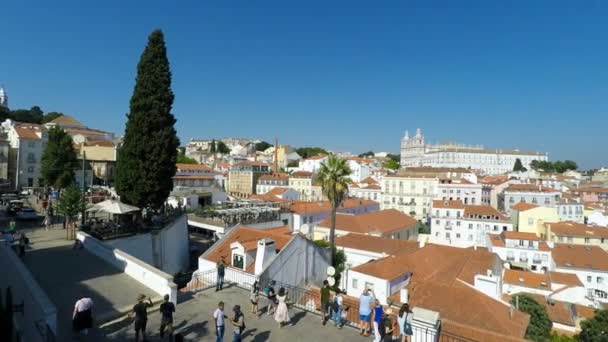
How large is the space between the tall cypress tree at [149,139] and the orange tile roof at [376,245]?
1694 centimetres

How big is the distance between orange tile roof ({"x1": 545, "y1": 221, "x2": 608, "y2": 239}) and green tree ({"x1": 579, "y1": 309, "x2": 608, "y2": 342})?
28419mm

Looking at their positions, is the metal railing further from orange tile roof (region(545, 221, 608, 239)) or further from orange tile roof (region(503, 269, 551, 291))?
orange tile roof (region(545, 221, 608, 239))

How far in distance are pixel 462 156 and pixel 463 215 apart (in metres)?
110

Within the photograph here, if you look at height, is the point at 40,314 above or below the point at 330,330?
above

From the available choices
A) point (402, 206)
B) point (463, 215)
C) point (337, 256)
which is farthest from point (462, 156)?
point (337, 256)

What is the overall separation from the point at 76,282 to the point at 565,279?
3986 cm

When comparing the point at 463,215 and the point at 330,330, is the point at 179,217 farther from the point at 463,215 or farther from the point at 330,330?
the point at 463,215

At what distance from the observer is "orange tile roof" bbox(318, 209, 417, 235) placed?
129ft

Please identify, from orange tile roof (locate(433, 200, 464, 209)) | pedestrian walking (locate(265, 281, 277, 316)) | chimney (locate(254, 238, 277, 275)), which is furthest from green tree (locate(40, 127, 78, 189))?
orange tile roof (locate(433, 200, 464, 209))

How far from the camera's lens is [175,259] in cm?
2108

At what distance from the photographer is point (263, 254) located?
54.2ft

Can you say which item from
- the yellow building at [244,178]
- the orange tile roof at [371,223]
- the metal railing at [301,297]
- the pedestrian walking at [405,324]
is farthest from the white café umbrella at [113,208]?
the yellow building at [244,178]

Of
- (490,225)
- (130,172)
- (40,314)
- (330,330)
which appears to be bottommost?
(490,225)

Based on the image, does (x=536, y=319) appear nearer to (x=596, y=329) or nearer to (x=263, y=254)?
(x=596, y=329)
